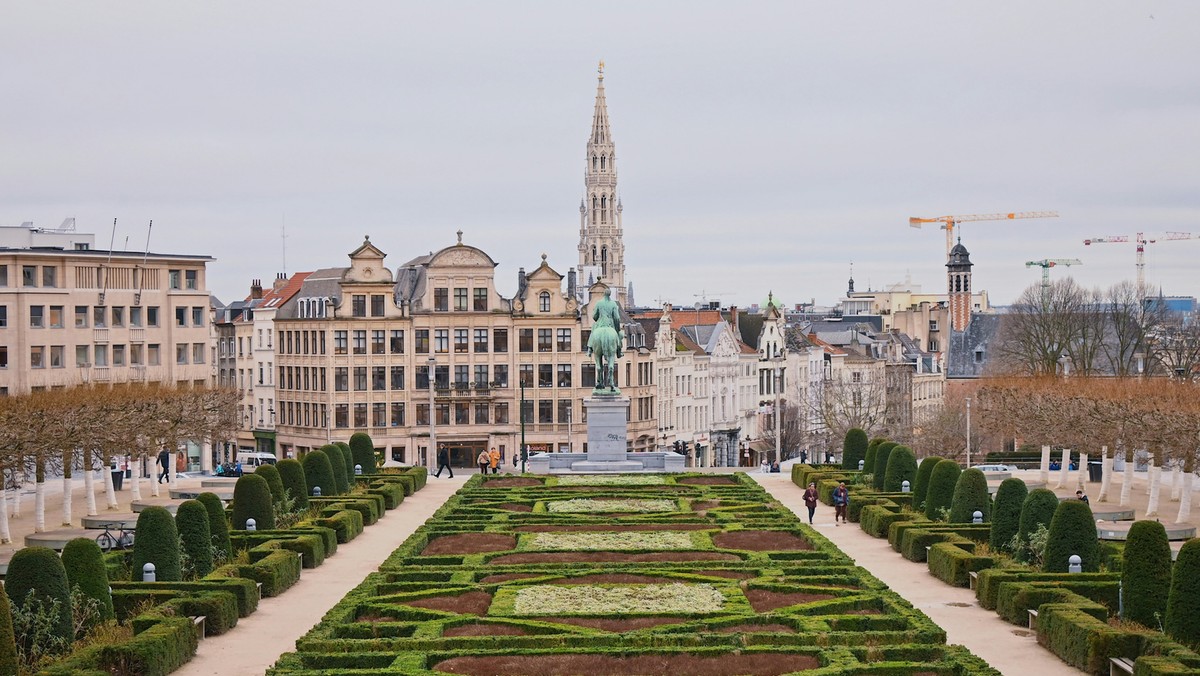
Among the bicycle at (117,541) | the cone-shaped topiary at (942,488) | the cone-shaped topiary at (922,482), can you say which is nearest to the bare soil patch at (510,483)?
the cone-shaped topiary at (922,482)

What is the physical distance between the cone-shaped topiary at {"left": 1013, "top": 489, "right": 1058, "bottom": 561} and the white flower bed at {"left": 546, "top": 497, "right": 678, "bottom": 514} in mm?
16139

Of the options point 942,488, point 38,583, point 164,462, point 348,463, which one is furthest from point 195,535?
point 164,462

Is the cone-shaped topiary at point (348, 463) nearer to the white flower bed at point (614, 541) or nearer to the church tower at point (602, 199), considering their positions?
the white flower bed at point (614, 541)

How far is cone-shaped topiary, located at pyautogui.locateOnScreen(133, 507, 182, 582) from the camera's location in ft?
128

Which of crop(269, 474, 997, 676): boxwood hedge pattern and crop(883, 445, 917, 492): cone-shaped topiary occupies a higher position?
crop(883, 445, 917, 492): cone-shaped topiary

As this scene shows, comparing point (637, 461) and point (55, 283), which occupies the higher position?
point (55, 283)

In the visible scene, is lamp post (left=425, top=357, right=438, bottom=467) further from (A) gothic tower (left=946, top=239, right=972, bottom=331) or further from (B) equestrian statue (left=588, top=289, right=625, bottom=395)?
(A) gothic tower (left=946, top=239, right=972, bottom=331)

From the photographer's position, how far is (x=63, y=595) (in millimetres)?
32000

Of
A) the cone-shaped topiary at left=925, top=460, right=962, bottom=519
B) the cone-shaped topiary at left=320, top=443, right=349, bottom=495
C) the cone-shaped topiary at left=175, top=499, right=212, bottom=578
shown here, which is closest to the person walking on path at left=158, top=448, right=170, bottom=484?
the cone-shaped topiary at left=320, top=443, right=349, bottom=495

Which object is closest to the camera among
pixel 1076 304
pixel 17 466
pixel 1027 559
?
pixel 1027 559

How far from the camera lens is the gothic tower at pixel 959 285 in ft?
554


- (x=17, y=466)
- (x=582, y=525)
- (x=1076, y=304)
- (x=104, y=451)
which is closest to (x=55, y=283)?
(x=104, y=451)

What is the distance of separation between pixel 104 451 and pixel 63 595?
2842 centimetres

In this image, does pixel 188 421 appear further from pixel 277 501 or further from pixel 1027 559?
pixel 1027 559
